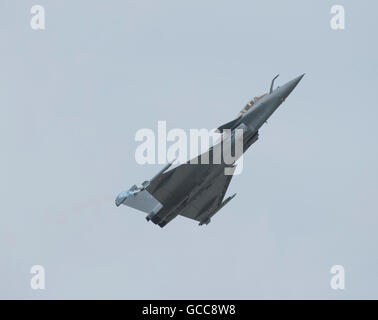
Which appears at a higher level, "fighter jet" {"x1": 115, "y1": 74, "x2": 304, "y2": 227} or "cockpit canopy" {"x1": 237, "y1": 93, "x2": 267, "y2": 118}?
"cockpit canopy" {"x1": 237, "y1": 93, "x2": 267, "y2": 118}

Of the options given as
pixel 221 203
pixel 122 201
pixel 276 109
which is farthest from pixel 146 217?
pixel 276 109

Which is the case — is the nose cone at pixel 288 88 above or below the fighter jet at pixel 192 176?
above

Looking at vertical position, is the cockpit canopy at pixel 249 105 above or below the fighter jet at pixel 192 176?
above

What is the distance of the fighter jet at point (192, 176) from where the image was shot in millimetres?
61531

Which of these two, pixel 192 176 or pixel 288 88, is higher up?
pixel 288 88

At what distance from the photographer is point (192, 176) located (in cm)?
6209

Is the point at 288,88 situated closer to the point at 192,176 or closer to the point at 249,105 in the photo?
the point at 249,105

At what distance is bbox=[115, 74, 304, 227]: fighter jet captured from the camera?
6153 centimetres

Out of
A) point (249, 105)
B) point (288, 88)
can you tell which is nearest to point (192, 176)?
point (249, 105)

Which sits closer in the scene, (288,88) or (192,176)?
(288,88)

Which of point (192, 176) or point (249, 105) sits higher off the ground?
point (249, 105)
